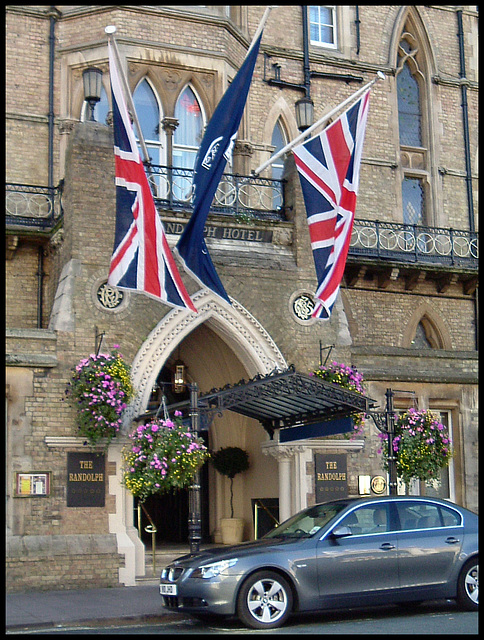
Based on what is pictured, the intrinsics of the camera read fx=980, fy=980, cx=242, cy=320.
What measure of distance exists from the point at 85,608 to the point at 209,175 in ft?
22.3

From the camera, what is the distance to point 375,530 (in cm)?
1191

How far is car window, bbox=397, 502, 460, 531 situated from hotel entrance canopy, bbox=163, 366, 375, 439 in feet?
8.72

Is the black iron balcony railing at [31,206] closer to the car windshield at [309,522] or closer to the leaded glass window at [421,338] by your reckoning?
the car windshield at [309,522]

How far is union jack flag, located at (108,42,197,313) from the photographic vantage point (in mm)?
14906

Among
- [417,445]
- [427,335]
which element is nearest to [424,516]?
[417,445]

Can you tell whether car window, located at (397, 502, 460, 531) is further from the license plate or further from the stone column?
the stone column

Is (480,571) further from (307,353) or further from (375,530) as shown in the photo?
(307,353)

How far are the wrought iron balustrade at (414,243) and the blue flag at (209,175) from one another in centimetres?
707

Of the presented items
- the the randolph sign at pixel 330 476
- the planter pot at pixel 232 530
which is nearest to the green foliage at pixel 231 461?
the planter pot at pixel 232 530

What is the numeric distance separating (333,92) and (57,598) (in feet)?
49.1

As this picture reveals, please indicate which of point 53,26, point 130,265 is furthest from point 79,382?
point 53,26

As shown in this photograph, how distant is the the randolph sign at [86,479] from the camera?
15.6m

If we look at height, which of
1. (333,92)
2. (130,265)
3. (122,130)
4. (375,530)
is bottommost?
(375,530)

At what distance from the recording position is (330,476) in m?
17.3
